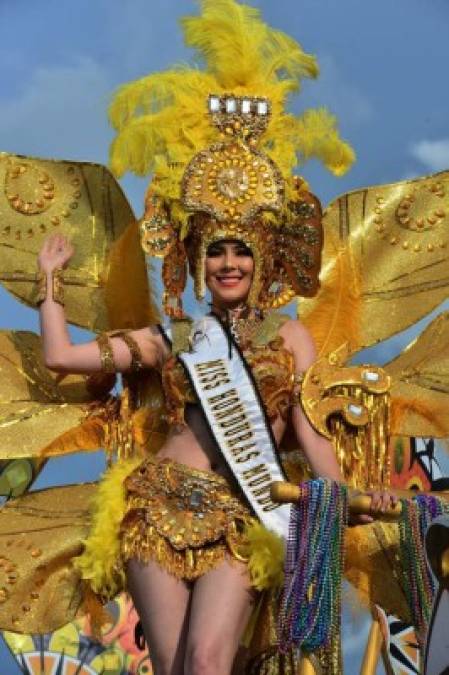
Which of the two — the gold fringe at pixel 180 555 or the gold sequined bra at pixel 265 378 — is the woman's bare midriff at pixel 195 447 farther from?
the gold fringe at pixel 180 555

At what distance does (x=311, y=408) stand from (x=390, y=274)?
1.07 m

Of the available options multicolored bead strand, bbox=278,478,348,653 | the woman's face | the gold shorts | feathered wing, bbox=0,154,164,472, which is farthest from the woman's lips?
multicolored bead strand, bbox=278,478,348,653

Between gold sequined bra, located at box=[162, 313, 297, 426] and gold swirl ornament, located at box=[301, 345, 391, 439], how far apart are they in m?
0.08

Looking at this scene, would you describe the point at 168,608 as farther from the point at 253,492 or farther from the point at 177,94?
the point at 177,94

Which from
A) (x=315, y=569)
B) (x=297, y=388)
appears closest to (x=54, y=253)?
(x=297, y=388)

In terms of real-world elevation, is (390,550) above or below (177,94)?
below

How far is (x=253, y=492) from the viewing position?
698 centimetres

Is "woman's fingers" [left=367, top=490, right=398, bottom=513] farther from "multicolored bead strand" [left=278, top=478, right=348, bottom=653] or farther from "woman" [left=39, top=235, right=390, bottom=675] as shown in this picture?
"multicolored bead strand" [left=278, top=478, right=348, bottom=653]

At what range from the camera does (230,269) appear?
726 centimetres

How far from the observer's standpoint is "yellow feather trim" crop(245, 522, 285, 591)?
675cm

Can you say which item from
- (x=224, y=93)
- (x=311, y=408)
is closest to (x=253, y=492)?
(x=311, y=408)

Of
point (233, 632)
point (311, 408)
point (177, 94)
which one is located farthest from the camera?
point (177, 94)

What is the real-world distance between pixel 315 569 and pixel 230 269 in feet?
4.94

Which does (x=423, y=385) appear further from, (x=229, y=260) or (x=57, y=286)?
(x=57, y=286)
